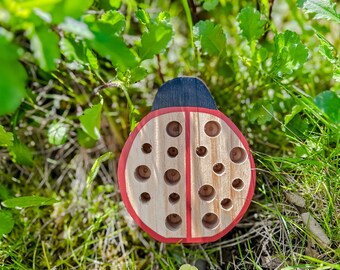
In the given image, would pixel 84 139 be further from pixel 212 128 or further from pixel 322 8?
pixel 322 8

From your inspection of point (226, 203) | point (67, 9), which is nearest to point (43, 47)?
point (67, 9)

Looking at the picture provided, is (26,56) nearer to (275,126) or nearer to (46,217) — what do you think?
(46,217)

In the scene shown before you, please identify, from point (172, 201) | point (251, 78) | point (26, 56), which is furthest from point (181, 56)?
point (172, 201)

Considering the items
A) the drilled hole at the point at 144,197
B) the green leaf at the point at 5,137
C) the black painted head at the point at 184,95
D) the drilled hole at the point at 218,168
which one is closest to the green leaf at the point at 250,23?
the black painted head at the point at 184,95

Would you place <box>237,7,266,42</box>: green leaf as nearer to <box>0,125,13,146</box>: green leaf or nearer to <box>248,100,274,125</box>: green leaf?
<box>248,100,274,125</box>: green leaf

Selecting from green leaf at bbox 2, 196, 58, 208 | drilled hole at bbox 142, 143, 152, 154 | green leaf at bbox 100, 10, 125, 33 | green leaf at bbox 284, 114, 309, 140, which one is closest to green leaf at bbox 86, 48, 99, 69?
green leaf at bbox 100, 10, 125, 33
